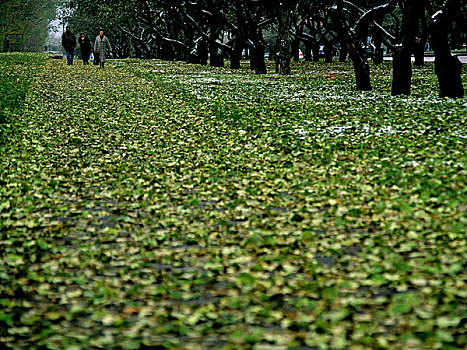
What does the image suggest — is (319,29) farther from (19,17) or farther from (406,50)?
(19,17)

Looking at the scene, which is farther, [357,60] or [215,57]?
[215,57]

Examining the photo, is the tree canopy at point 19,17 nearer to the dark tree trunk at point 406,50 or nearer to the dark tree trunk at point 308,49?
the dark tree trunk at point 308,49

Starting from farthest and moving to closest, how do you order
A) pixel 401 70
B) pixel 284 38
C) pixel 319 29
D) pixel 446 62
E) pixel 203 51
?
pixel 203 51 < pixel 319 29 < pixel 284 38 < pixel 401 70 < pixel 446 62

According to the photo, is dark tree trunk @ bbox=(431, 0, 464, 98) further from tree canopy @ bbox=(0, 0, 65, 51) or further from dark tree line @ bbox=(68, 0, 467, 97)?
tree canopy @ bbox=(0, 0, 65, 51)

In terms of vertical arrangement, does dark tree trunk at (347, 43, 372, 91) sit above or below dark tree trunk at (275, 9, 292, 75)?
below

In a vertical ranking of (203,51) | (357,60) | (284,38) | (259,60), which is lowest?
(357,60)

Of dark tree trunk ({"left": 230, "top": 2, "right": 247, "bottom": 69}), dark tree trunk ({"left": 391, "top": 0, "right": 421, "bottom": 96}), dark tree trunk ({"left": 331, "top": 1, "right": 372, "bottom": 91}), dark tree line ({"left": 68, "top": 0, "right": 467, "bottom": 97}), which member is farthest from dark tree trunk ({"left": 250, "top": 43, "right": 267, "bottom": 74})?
dark tree trunk ({"left": 391, "top": 0, "right": 421, "bottom": 96})

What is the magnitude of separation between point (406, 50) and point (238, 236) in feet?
41.0

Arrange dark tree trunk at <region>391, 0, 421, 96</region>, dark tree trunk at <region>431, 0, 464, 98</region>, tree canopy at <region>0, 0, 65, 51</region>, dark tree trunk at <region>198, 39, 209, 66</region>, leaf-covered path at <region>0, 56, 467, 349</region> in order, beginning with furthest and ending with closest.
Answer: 1. tree canopy at <region>0, 0, 65, 51</region>
2. dark tree trunk at <region>198, 39, 209, 66</region>
3. dark tree trunk at <region>391, 0, 421, 96</region>
4. dark tree trunk at <region>431, 0, 464, 98</region>
5. leaf-covered path at <region>0, 56, 467, 349</region>

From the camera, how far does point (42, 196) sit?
7555 millimetres

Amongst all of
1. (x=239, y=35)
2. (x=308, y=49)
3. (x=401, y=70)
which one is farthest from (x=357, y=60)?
(x=308, y=49)

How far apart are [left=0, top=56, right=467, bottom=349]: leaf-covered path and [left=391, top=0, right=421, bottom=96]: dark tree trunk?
467 centimetres

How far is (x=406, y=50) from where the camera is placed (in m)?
16.8

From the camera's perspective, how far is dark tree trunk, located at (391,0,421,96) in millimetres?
16531
